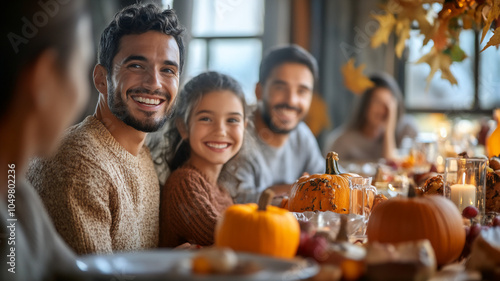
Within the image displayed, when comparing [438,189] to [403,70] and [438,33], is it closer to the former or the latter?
[438,33]

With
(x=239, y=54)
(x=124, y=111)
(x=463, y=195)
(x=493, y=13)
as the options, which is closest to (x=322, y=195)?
(x=463, y=195)

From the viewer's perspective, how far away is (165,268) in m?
1.11

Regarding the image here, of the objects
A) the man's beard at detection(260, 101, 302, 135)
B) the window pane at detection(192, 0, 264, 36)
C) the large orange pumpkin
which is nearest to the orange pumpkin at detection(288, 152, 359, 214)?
the large orange pumpkin

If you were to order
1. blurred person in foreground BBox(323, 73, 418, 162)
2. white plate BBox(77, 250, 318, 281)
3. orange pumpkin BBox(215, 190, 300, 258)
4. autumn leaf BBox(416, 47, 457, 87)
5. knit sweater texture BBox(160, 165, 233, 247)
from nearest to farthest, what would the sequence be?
white plate BBox(77, 250, 318, 281) < orange pumpkin BBox(215, 190, 300, 258) < knit sweater texture BBox(160, 165, 233, 247) < autumn leaf BBox(416, 47, 457, 87) < blurred person in foreground BBox(323, 73, 418, 162)

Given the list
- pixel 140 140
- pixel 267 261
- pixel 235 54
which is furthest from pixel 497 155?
pixel 235 54

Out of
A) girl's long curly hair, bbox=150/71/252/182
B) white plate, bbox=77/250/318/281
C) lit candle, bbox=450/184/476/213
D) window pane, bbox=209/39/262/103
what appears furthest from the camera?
window pane, bbox=209/39/262/103

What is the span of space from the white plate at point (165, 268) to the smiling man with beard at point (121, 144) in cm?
47

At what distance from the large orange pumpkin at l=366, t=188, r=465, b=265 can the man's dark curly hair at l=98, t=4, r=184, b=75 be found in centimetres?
92

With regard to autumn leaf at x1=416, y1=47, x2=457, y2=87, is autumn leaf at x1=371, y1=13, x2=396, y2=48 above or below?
above

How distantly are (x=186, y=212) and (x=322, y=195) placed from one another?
→ 19.1 inches

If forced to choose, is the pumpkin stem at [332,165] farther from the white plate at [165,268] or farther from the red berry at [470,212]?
the white plate at [165,268]

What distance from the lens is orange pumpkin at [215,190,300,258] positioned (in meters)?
1.30

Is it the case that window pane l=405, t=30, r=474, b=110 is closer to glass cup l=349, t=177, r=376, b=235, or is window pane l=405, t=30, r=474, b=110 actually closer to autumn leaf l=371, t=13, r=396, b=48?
autumn leaf l=371, t=13, r=396, b=48

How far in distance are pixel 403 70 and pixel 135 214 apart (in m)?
5.53
